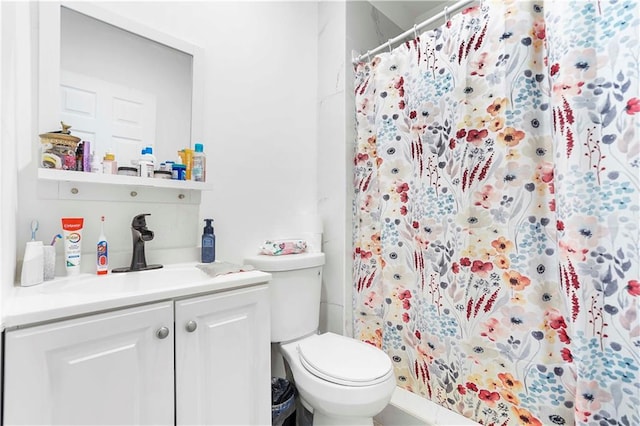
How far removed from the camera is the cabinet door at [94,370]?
69cm

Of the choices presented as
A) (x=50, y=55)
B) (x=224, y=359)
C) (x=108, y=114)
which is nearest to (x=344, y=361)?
(x=224, y=359)

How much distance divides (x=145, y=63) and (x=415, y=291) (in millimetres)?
1550

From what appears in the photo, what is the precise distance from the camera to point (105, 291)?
102 cm

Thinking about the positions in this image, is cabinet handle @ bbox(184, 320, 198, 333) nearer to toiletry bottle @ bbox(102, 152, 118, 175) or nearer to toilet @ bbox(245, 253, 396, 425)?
toilet @ bbox(245, 253, 396, 425)

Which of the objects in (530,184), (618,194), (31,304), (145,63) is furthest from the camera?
(145,63)

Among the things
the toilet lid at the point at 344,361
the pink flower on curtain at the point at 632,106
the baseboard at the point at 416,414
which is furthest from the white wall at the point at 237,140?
the pink flower on curtain at the point at 632,106

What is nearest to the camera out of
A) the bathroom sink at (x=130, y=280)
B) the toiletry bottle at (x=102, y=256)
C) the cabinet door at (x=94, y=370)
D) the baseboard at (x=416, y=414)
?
the cabinet door at (x=94, y=370)

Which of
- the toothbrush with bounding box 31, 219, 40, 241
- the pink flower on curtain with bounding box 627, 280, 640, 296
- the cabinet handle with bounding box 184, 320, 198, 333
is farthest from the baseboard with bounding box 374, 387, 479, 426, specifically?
the toothbrush with bounding box 31, 219, 40, 241

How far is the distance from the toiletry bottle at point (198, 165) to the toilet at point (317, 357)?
0.44 metres

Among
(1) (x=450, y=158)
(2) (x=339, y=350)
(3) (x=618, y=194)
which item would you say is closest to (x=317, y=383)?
(2) (x=339, y=350)

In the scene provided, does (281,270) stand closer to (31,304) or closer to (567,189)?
(31,304)

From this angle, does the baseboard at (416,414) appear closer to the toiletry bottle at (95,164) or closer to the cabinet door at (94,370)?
the cabinet door at (94,370)

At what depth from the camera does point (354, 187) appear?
1.79 meters

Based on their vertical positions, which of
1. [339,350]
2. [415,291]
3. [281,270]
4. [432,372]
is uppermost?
A: [281,270]
